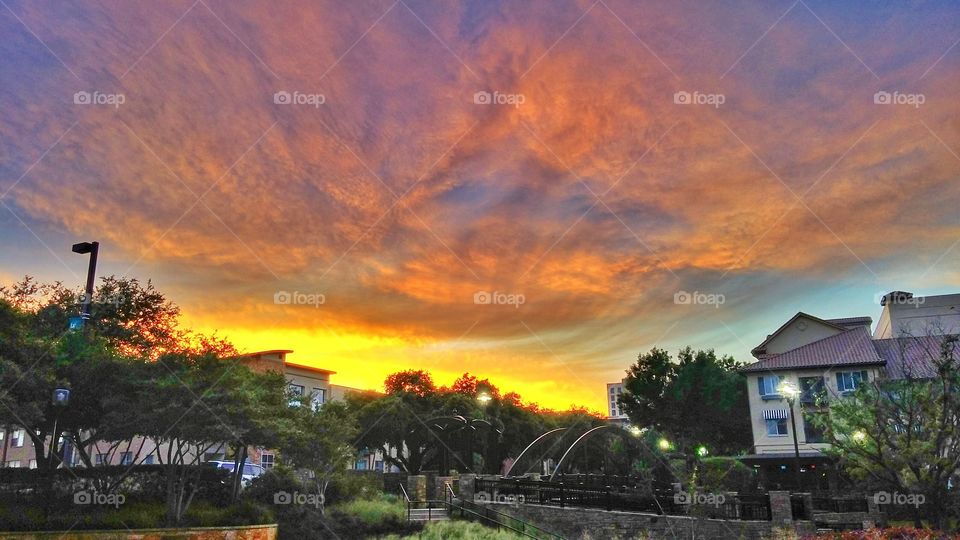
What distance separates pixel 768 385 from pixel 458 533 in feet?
107

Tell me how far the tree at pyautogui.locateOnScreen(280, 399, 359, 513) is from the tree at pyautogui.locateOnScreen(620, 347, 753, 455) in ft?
130

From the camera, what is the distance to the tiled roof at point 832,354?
44812 millimetres

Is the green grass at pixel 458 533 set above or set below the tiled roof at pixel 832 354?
below

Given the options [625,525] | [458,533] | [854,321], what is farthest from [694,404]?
[458,533]

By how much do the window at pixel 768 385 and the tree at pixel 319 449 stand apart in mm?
32693

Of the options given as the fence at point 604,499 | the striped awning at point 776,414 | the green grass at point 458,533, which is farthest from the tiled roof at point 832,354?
the green grass at point 458,533

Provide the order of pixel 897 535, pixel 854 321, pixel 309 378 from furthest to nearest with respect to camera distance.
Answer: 1. pixel 309 378
2. pixel 854 321
3. pixel 897 535

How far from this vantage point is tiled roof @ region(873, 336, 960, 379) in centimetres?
3741

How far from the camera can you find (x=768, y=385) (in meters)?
47.6

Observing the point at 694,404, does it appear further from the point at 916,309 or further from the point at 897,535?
the point at 897,535

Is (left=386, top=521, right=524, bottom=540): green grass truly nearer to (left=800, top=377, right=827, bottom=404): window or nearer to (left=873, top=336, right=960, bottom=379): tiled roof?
(left=873, top=336, right=960, bottom=379): tiled roof

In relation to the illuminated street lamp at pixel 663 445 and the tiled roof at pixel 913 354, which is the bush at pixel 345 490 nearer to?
the tiled roof at pixel 913 354

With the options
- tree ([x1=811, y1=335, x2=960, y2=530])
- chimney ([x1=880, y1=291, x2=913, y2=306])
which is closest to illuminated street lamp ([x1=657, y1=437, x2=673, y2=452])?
chimney ([x1=880, y1=291, x2=913, y2=306])

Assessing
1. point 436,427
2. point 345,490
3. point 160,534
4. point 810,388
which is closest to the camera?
point 160,534
